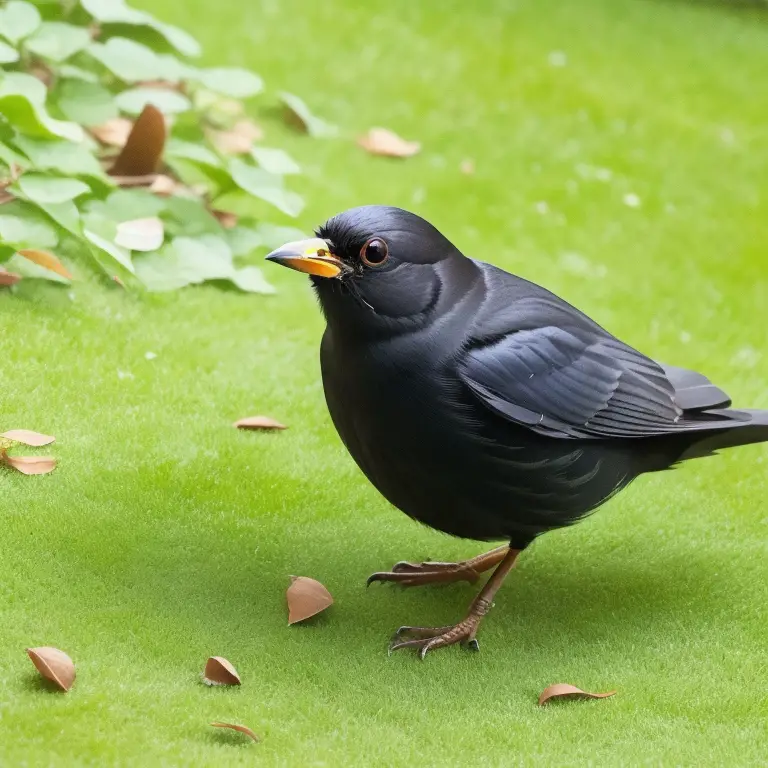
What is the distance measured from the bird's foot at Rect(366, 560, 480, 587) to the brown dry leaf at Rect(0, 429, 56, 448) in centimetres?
123

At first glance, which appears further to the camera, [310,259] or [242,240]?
[242,240]

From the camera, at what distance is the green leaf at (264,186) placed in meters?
5.23

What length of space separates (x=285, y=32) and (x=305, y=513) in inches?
180

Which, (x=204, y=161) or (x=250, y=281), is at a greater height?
(x=204, y=161)

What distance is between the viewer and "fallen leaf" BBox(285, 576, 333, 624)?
3.37m

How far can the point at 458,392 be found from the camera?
10.6 ft

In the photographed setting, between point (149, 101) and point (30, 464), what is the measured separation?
2.53 meters

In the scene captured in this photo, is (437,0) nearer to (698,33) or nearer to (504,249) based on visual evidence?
(698,33)

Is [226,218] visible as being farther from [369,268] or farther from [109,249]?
[369,268]

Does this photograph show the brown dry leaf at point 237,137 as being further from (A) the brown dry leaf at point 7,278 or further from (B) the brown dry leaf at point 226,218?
(A) the brown dry leaf at point 7,278

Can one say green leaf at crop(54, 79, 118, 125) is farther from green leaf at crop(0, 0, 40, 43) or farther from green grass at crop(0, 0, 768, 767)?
green grass at crop(0, 0, 768, 767)

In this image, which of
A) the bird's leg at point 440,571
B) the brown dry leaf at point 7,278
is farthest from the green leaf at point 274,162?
the bird's leg at point 440,571

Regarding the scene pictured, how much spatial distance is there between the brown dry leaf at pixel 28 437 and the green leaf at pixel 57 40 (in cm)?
246

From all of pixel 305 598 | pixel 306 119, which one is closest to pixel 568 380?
pixel 305 598
